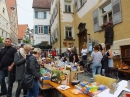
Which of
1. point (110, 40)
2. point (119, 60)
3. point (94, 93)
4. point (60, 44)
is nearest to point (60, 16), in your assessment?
point (60, 44)

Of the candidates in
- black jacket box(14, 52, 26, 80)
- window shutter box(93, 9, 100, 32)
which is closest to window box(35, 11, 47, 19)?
window shutter box(93, 9, 100, 32)

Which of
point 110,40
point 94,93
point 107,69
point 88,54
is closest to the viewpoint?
point 94,93

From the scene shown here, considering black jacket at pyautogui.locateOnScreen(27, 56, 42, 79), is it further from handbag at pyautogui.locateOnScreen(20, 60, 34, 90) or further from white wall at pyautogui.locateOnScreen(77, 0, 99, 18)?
white wall at pyautogui.locateOnScreen(77, 0, 99, 18)

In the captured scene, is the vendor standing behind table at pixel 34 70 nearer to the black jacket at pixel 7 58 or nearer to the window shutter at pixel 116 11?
the black jacket at pixel 7 58

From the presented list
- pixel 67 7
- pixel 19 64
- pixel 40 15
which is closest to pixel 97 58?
pixel 19 64

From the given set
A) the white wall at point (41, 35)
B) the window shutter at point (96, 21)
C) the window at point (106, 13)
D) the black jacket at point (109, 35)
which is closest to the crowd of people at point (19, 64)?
the black jacket at point (109, 35)

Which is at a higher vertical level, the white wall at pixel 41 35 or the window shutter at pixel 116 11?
the white wall at pixel 41 35

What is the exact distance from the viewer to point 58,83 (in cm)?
335

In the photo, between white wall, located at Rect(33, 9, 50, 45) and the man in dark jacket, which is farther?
white wall, located at Rect(33, 9, 50, 45)

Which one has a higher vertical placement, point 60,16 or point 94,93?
point 60,16

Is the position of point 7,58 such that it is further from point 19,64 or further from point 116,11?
point 116,11

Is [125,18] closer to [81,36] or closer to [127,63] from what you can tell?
[127,63]

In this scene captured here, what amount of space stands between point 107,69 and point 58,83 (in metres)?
3.35

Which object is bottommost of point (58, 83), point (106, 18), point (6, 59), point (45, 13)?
point (58, 83)
